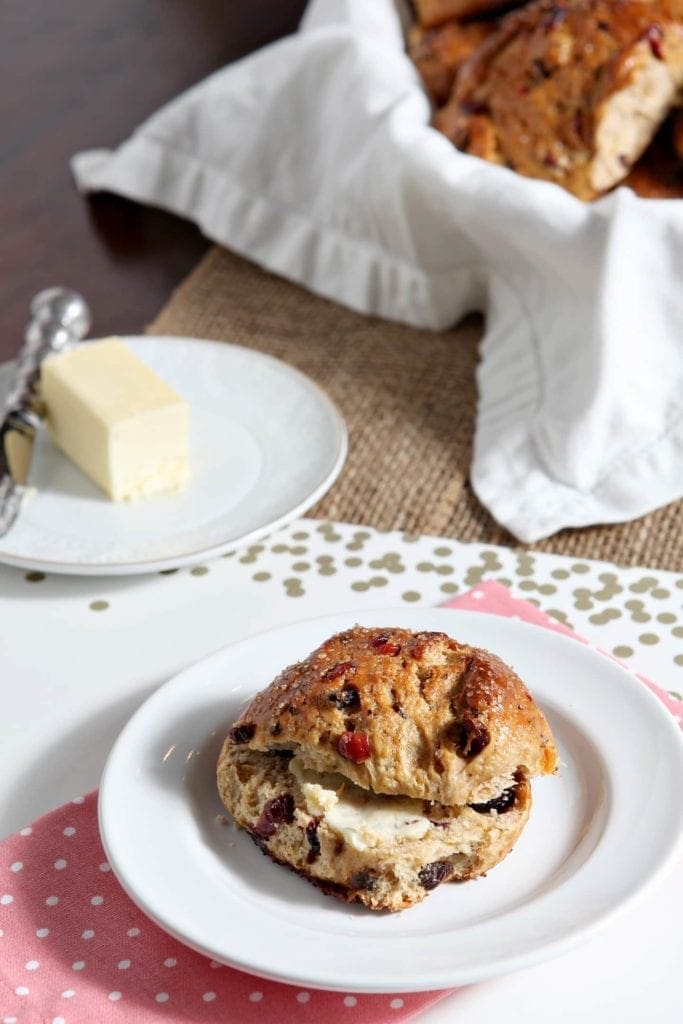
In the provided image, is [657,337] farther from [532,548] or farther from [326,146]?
[326,146]

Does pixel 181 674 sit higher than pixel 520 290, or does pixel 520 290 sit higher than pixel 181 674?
pixel 181 674

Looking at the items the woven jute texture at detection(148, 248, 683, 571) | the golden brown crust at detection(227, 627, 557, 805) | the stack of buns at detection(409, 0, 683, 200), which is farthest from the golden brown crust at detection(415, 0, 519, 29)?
the golden brown crust at detection(227, 627, 557, 805)

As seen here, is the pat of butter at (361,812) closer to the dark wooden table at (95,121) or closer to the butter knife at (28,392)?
the butter knife at (28,392)

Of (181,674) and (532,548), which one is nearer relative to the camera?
(181,674)

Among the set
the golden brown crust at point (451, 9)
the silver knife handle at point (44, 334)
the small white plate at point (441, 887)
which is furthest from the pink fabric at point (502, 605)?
the golden brown crust at point (451, 9)

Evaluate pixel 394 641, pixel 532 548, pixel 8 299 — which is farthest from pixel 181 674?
pixel 8 299

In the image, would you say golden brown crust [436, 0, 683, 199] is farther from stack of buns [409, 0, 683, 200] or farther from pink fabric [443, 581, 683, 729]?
pink fabric [443, 581, 683, 729]
